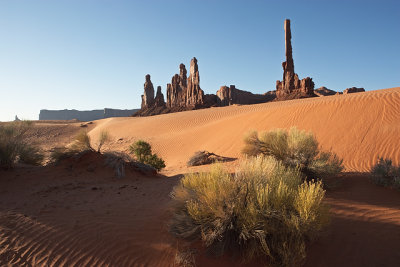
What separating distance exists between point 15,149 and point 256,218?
833 centimetres

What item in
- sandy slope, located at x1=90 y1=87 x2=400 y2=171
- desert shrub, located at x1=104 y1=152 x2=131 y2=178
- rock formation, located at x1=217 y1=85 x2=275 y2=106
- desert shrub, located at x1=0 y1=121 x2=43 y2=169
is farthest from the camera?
rock formation, located at x1=217 y1=85 x2=275 y2=106

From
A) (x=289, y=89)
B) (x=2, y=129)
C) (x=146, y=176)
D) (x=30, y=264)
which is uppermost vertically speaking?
(x=289, y=89)

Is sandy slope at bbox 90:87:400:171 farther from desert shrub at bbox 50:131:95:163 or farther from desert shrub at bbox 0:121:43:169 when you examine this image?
desert shrub at bbox 0:121:43:169

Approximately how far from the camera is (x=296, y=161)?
6.56 m

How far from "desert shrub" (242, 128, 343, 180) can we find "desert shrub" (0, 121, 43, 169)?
7.94 metres

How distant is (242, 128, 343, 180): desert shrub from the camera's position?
6359 mm

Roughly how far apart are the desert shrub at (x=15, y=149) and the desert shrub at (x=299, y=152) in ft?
26.0

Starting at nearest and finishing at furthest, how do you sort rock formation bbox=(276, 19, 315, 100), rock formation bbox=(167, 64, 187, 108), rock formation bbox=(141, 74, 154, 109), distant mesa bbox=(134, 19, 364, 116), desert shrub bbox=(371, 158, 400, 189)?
desert shrub bbox=(371, 158, 400, 189), rock formation bbox=(276, 19, 315, 100), distant mesa bbox=(134, 19, 364, 116), rock formation bbox=(167, 64, 187, 108), rock formation bbox=(141, 74, 154, 109)

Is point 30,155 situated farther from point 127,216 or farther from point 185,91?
point 185,91

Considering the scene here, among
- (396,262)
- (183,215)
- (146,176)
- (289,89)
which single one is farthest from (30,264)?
(289,89)

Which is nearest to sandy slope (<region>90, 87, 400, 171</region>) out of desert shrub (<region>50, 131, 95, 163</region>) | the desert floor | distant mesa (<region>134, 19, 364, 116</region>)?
the desert floor

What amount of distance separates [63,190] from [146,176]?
3.13 m

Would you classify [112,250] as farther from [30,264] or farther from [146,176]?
[146,176]

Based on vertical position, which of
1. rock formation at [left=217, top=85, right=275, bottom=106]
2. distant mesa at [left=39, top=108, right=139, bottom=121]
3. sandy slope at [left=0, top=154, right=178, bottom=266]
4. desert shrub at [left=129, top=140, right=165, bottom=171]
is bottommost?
desert shrub at [left=129, top=140, right=165, bottom=171]
